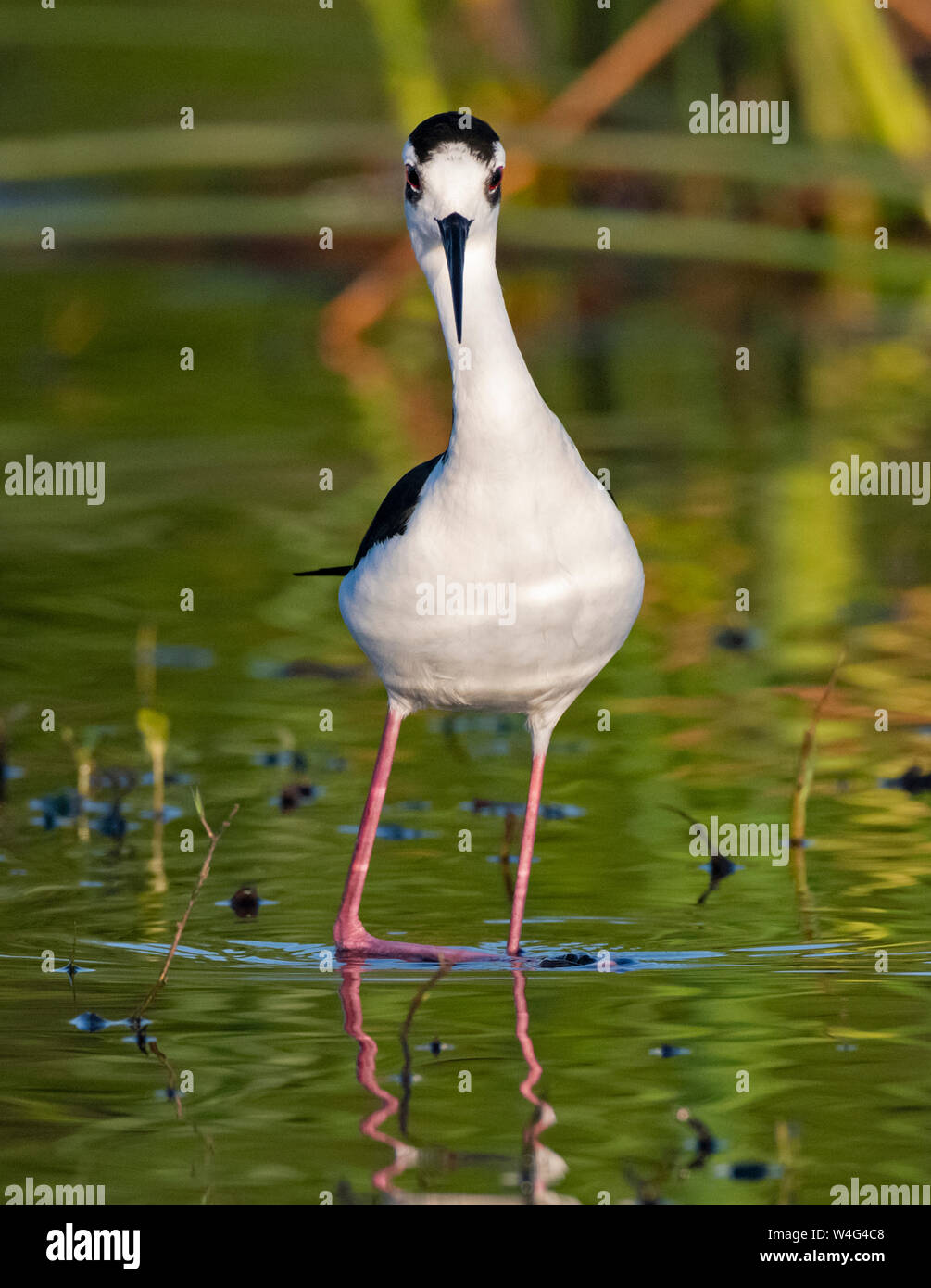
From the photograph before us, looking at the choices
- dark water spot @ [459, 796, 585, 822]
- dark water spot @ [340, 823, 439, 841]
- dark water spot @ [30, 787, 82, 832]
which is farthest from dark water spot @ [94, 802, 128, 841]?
dark water spot @ [459, 796, 585, 822]

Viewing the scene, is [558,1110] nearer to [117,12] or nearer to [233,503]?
[233,503]

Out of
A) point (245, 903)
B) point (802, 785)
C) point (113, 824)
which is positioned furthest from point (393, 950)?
point (113, 824)

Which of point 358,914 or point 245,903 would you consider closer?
point 358,914

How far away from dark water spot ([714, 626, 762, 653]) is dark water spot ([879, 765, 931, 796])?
6.26ft

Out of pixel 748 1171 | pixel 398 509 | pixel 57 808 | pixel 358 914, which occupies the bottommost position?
pixel 748 1171

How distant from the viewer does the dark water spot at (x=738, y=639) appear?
976cm

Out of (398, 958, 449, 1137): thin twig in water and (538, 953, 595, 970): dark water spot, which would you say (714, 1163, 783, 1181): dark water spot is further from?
(538, 953, 595, 970): dark water spot


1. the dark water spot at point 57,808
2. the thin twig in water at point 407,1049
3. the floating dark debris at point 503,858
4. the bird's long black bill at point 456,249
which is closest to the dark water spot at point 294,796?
the dark water spot at point 57,808

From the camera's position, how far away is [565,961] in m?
6.26

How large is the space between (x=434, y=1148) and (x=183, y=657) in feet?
16.1

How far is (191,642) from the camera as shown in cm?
997

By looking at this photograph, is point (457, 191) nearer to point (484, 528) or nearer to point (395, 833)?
point (484, 528)

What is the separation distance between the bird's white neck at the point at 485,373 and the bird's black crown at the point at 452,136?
0.24 m
